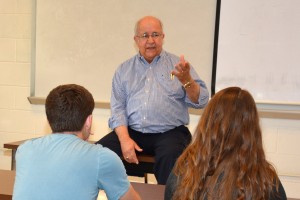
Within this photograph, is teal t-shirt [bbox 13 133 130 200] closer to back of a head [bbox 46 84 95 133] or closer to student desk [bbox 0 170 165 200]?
back of a head [bbox 46 84 95 133]

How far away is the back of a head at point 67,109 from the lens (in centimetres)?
144

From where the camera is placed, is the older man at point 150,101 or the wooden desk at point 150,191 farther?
the older man at point 150,101

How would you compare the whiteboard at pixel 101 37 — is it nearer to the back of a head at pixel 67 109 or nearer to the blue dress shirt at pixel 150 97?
the blue dress shirt at pixel 150 97

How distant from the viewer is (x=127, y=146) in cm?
257

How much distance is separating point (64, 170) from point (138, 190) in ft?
1.79

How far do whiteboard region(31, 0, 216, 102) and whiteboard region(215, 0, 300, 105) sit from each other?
0.45 feet

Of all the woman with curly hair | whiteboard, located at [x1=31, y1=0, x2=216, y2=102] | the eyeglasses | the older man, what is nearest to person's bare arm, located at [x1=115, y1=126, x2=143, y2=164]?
the older man

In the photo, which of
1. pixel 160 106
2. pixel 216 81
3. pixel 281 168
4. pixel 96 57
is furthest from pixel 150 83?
pixel 281 168

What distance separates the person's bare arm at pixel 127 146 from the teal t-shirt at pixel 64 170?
115 cm

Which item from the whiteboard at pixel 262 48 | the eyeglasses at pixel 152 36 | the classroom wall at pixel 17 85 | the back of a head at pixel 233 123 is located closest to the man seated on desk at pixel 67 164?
the back of a head at pixel 233 123

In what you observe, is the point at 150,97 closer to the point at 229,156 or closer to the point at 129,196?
the point at 129,196

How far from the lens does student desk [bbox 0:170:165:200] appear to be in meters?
1.65

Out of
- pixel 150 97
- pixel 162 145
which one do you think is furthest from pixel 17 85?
A: pixel 162 145

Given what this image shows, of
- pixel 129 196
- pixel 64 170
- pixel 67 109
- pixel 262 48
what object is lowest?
pixel 129 196
